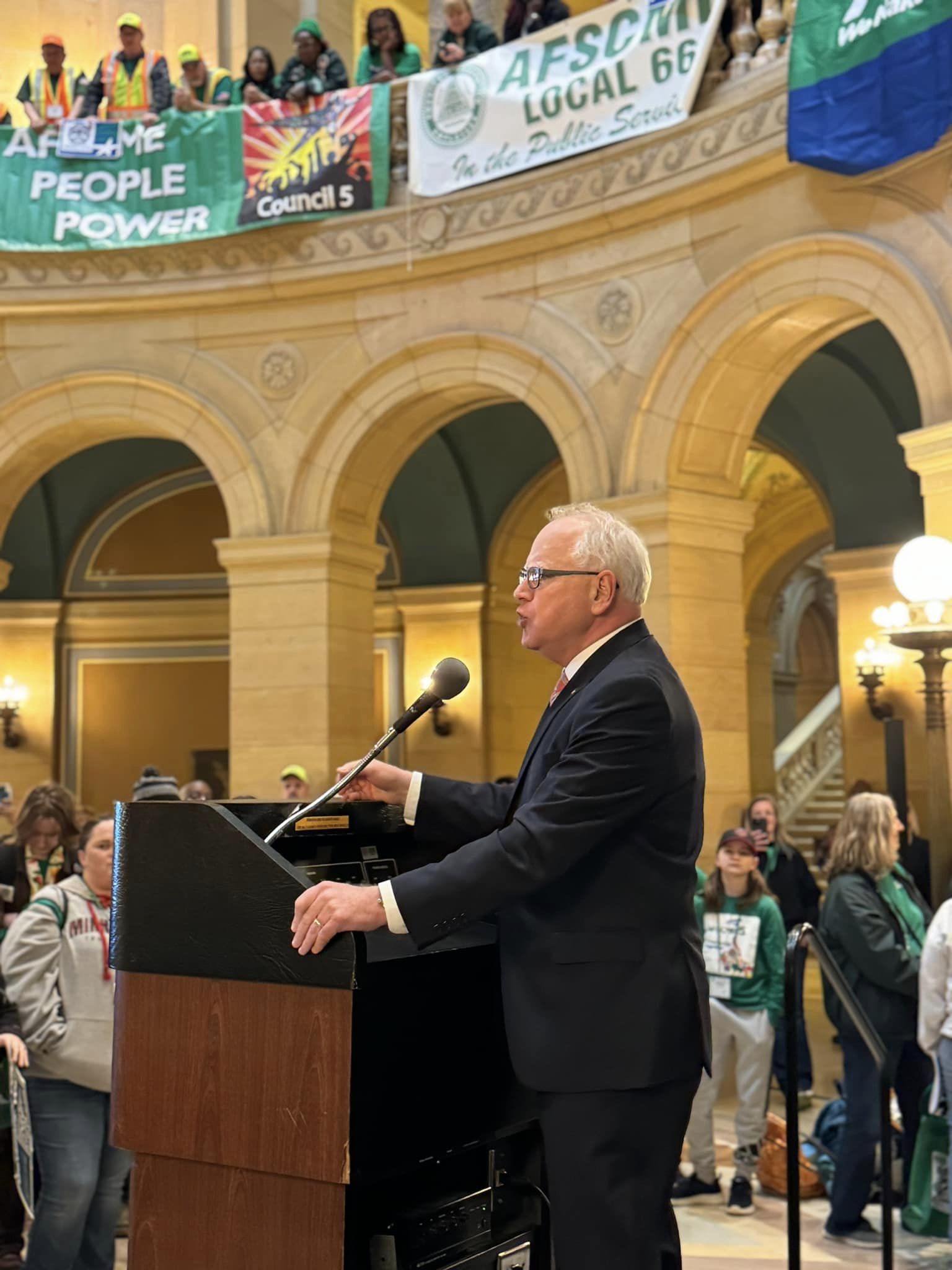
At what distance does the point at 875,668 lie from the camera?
44.6ft

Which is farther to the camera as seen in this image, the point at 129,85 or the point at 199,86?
the point at 129,85

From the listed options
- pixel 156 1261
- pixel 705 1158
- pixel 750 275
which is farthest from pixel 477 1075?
pixel 750 275

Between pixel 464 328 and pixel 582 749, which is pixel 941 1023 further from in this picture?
pixel 464 328

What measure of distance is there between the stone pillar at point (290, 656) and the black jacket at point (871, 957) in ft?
23.7

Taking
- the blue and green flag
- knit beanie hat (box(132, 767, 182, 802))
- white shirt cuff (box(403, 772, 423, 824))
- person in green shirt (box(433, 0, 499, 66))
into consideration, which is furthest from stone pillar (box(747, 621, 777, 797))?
white shirt cuff (box(403, 772, 423, 824))

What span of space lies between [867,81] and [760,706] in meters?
11.9

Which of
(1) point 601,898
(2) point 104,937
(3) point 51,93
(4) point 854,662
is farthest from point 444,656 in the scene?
(1) point 601,898

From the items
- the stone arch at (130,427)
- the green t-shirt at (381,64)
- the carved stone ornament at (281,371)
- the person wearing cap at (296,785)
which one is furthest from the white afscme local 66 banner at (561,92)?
the person wearing cap at (296,785)

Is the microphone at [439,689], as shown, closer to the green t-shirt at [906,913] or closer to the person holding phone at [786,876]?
the green t-shirt at [906,913]

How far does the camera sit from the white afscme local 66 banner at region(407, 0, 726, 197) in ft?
34.7

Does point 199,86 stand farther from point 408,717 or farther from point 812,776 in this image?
point 812,776

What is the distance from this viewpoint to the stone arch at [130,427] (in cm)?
1319

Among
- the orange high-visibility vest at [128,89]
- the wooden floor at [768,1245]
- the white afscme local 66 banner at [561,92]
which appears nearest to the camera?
the wooden floor at [768,1245]

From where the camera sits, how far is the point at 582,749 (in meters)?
2.69
